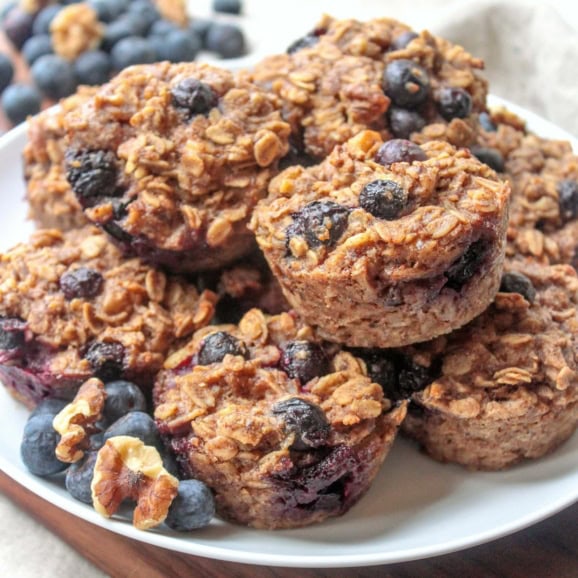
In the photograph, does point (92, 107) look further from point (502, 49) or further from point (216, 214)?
point (502, 49)

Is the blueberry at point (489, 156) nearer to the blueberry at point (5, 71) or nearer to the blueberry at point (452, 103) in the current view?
the blueberry at point (452, 103)

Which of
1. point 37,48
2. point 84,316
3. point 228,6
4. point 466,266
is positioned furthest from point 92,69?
point 466,266

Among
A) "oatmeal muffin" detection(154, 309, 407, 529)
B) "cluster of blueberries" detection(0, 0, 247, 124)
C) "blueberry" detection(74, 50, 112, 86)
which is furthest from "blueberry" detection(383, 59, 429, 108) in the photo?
"blueberry" detection(74, 50, 112, 86)

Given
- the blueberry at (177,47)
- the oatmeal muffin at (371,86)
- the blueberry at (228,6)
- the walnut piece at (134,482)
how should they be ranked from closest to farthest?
the walnut piece at (134,482) → the oatmeal muffin at (371,86) → the blueberry at (177,47) → the blueberry at (228,6)

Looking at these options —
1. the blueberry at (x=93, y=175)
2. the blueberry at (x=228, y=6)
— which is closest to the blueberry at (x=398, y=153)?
the blueberry at (x=93, y=175)

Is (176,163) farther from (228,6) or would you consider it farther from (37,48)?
(228,6)

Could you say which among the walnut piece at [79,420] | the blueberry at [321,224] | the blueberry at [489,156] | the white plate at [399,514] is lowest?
the white plate at [399,514]

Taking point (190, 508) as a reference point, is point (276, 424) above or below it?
above
